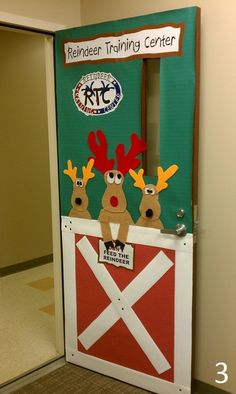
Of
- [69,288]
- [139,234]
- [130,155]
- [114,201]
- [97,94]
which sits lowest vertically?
[69,288]

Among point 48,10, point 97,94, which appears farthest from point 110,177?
point 48,10

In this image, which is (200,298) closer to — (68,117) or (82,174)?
(82,174)

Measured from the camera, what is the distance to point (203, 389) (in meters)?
2.39

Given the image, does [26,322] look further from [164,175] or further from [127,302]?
[164,175]

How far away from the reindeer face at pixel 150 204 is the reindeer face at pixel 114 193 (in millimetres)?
123

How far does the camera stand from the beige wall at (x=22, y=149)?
430 cm

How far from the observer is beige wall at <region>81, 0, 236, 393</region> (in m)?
2.10

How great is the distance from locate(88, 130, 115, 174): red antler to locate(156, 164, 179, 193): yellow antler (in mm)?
299

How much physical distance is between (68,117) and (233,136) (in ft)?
3.18

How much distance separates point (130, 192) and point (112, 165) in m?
0.18

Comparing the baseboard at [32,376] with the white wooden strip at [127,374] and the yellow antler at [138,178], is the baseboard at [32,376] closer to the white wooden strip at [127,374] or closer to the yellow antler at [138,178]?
the white wooden strip at [127,374]

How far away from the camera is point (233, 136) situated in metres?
2.11

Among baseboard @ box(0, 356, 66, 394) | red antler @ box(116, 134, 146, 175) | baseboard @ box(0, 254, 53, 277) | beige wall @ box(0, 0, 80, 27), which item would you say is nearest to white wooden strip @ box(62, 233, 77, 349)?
baseboard @ box(0, 356, 66, 394)

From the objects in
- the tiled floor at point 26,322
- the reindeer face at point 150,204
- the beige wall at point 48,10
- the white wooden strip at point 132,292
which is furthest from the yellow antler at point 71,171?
the tiled floor at point 26,322
